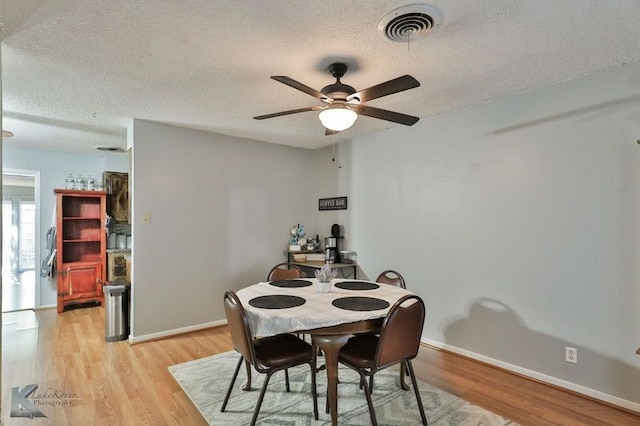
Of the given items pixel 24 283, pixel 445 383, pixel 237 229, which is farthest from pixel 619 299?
pixel 24 283

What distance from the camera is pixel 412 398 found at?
7.95 ft

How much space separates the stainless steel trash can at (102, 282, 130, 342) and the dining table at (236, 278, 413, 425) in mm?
2071

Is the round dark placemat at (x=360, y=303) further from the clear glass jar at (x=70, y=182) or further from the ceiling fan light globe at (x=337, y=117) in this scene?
the clear glass jar at (x=70, y=182)

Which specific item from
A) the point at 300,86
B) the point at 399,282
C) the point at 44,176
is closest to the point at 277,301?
the point at 399,282

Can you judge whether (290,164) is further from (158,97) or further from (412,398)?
(412,398)

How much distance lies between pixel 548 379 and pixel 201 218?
147 inches

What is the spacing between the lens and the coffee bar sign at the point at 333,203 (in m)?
4.49

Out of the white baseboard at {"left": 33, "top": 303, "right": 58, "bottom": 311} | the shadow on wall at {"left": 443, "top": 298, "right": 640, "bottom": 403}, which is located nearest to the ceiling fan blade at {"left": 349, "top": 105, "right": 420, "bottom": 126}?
the shadow on wall at {"left": 443, "top": 298, "right": 640, "bottom": 403}

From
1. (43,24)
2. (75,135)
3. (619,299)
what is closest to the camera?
(43,24)

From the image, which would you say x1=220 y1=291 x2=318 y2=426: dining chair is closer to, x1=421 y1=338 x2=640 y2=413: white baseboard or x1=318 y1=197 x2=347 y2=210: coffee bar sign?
x1=421 y1=338 x2=640 y2=413: white baseboard

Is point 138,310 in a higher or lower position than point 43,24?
lower

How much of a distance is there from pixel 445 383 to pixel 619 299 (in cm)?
136

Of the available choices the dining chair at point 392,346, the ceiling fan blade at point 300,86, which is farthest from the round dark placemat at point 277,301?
the ceiling fan blade at point 300,86

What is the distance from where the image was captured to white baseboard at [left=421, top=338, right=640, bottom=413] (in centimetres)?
231
